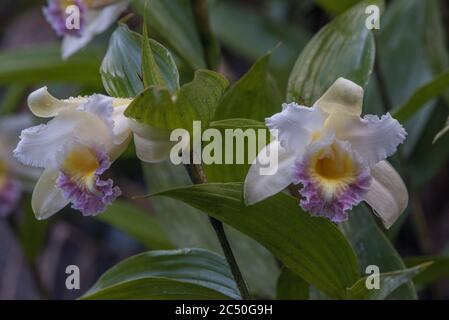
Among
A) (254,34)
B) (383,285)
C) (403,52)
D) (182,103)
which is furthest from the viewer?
(254,34)

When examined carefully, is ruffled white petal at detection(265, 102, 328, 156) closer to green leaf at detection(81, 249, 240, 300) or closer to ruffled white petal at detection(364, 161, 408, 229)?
ruffled white petal at detection(364, 161, 408, 229)

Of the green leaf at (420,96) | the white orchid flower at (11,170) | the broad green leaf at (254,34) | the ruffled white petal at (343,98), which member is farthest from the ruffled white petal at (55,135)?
the broad green leaf at (254,34)

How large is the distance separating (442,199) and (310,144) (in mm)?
1316

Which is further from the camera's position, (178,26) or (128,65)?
(178,26)

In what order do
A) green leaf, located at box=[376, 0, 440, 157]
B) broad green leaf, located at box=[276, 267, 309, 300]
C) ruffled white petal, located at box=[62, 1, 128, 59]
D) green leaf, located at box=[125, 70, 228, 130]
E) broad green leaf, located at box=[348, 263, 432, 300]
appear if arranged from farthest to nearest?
green leaf, located at box=[376, 0, 440, 157]
ruffled white petal, located at box=[62, 1, 128, 59]
broad green leaf, located at box=[276, 267, 309, 300]
broad green leaf, located at box=[348, 263, 432, 300]
green leaf, located at box=[125, 70, 228, 130]

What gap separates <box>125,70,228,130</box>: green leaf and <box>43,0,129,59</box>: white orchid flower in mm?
467

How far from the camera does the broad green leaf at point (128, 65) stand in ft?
2.70

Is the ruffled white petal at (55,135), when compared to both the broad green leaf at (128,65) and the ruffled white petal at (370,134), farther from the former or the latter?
the ruffled white petal at (370,134)

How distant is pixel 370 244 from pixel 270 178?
32cm

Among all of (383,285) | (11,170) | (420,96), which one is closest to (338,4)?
(420,96)

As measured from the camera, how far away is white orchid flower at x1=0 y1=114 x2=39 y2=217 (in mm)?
1586

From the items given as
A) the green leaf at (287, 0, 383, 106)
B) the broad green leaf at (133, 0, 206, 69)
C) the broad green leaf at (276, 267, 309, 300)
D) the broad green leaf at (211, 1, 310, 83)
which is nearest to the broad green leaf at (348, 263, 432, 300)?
the broad green leaf at (276, 267, 309, 300)

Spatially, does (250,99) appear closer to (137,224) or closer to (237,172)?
(237,172)

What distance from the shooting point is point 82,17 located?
1211 mm
